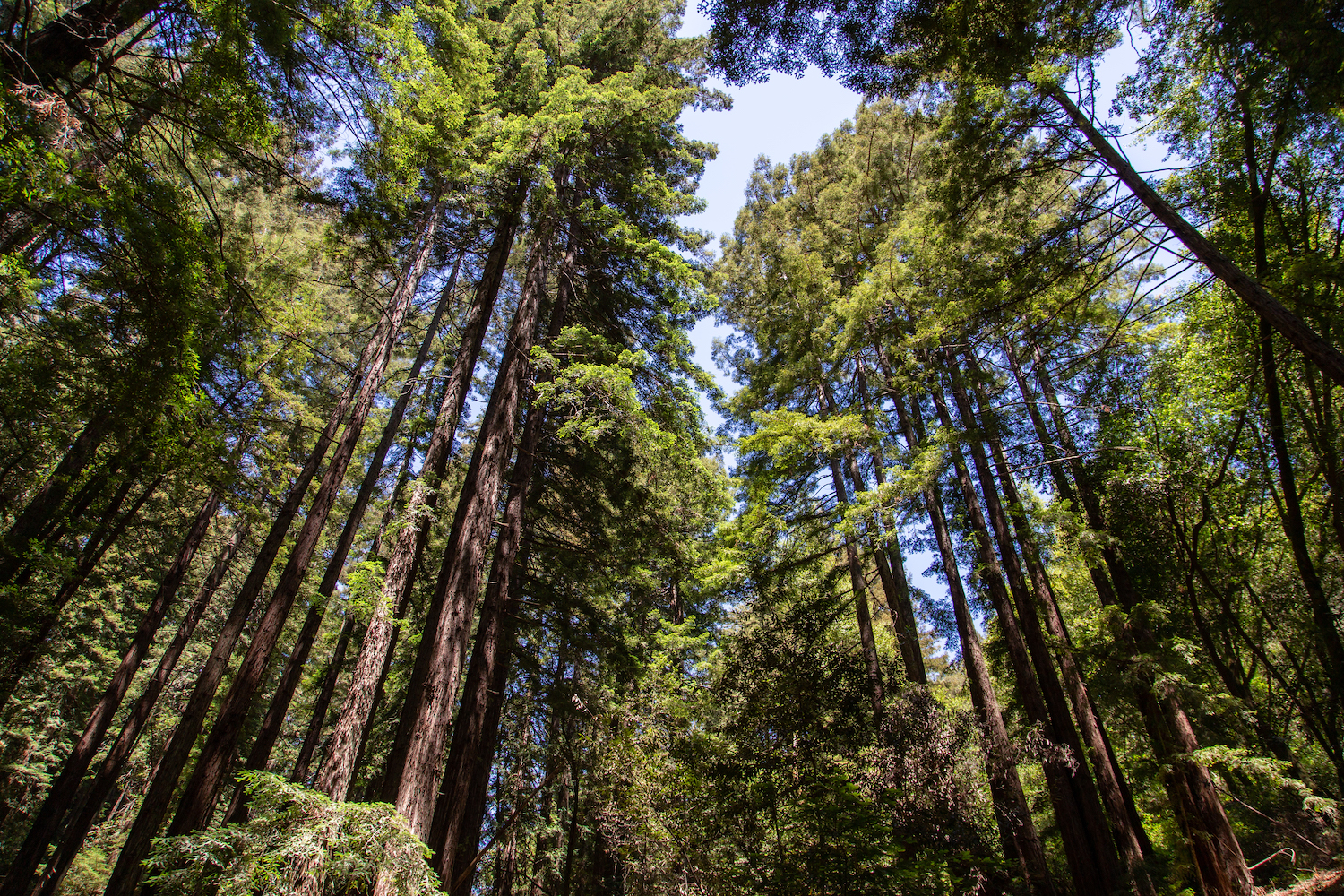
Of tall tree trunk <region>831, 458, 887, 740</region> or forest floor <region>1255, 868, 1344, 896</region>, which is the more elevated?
tall tree trunk <region>831, 458, 887, 740</region>

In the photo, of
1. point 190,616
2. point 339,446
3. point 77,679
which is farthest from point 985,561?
point 77,679

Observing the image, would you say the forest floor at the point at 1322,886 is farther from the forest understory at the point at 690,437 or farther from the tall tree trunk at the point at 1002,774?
the tall tree trunk at the point at 1002,774

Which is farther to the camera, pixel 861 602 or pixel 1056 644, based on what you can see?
pixel 861 602

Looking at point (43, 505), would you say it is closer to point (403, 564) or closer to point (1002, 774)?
point (403, 564)

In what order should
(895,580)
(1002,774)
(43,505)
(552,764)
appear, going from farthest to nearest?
(895,580) < (552,764) < (1002,774) < (43,505)

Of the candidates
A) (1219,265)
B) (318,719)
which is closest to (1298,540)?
(1219,265)

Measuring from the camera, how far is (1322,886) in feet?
16.9

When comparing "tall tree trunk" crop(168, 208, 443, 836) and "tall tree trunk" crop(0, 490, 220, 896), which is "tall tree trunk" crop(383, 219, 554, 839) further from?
"tall tree trunk" crop(0, 490, 220, 896)

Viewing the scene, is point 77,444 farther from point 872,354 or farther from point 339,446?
point 872,354

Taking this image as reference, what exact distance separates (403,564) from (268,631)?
5.25 feet

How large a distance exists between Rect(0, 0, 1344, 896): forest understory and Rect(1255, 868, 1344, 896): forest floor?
16cm

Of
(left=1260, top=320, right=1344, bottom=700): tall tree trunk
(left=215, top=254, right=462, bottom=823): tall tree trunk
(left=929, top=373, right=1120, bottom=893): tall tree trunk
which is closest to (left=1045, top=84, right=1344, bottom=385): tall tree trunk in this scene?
(left=1260, top=320, right=1344, bottom=700): tall tree trunk

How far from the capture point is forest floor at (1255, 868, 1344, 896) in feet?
16.5

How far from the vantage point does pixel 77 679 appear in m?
15.0
